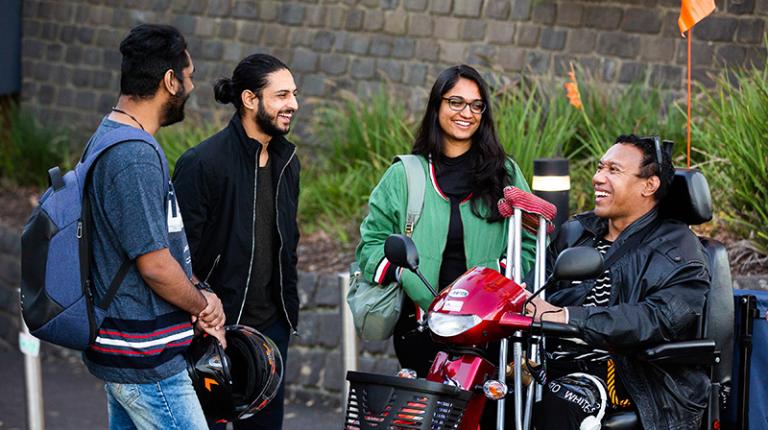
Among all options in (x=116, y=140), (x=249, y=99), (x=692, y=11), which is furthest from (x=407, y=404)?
(x=692, y=11)

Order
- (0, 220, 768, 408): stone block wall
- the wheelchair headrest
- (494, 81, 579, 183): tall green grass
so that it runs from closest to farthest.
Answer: the wheelchair headrest, (494, 81, 579, 183): tall green grass, (0, 220, 768, 408): stone block wall

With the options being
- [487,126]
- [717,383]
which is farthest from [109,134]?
[717,383]

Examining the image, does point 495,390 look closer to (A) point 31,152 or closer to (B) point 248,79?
(B) point 248,79

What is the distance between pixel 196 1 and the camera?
14492 mm

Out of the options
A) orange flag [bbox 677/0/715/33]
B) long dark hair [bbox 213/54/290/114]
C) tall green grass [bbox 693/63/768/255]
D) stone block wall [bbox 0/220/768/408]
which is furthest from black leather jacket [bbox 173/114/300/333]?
tall green grass [bbox 693/63/768/255]

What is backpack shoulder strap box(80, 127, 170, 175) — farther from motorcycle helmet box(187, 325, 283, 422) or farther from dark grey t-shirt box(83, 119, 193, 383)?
motorcycle helmet box(187, 325, 283, 422)

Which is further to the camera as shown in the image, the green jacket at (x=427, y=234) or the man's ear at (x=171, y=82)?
the green jacket at (x=427, y=234)

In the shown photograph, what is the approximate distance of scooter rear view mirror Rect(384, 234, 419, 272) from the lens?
4242mm

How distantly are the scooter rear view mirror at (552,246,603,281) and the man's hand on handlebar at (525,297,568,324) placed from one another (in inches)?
11.4

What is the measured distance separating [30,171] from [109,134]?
10.0m

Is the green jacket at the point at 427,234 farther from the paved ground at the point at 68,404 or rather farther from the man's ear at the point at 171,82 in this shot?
the paved ground at the point at 68,404

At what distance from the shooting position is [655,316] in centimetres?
436

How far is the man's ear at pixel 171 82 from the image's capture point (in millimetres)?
4266

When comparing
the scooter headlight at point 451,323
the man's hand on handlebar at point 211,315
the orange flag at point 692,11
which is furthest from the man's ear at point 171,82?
the orange flag at point 692,11
